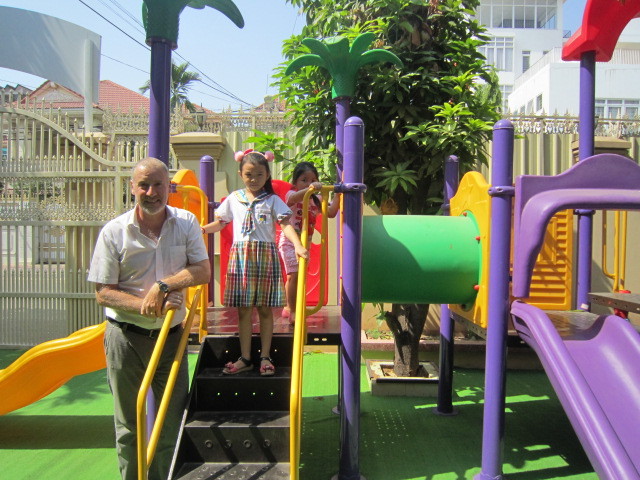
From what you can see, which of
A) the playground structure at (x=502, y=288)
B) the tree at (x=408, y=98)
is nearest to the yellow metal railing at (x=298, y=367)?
the playground structure at (x=502, y=288)

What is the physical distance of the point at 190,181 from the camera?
4555 millimetres

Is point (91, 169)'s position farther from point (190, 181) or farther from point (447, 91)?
point (447, 91)

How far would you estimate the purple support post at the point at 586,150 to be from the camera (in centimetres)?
484

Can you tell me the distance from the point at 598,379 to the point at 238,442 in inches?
84.6

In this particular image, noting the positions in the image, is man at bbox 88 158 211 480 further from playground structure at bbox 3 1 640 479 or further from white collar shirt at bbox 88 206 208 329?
playground structure at bbox 3 1 640 479

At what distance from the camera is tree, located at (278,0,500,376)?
502 cm

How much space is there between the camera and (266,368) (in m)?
3.39

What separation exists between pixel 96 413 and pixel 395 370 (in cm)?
308

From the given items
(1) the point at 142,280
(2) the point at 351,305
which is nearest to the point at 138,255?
(1) the point at 142,280

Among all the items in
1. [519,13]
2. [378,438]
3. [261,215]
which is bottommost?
[378,438]

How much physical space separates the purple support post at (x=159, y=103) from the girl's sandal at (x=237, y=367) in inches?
57.6

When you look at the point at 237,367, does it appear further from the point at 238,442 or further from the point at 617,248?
the point at 617,248

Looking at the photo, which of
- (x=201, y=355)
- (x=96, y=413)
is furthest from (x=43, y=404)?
(x=201, y=355)

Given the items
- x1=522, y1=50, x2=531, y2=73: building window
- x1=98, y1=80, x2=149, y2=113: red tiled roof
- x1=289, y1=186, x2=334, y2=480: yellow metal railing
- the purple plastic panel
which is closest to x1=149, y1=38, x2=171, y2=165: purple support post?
x1=289, y1=186, x2=334, y2=480: yellow metal railing
